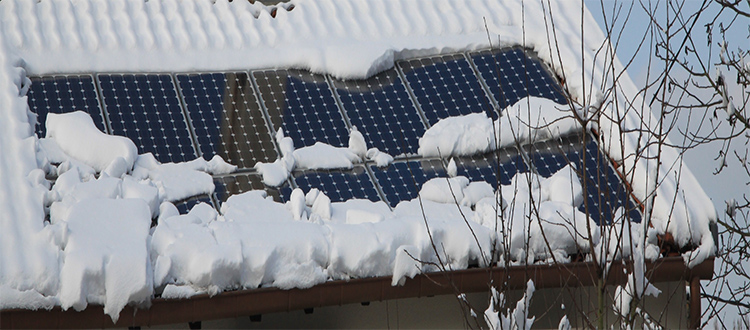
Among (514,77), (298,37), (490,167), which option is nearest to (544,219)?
(490,167)

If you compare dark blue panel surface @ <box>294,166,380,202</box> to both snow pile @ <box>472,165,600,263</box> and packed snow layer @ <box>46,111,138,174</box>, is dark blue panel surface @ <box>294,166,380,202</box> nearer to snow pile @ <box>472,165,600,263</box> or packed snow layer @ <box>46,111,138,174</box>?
snow pile @ <box>472,165,600,263</box>

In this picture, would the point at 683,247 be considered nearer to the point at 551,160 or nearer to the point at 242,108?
the point at 551,160

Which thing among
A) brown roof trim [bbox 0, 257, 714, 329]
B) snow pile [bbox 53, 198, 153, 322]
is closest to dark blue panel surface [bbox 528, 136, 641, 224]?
brown roof trim [bbox 0, 257, 714, 329]

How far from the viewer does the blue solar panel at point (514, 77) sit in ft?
28.8

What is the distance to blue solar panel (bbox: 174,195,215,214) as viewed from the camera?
700 centimetres

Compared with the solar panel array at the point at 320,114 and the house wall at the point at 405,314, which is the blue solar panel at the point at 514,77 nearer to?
the solar panel array at the point at 320,114

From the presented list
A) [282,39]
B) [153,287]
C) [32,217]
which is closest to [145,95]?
[282,39]

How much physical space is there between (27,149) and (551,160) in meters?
4.79

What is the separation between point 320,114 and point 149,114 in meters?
1.67

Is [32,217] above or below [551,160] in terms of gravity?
below

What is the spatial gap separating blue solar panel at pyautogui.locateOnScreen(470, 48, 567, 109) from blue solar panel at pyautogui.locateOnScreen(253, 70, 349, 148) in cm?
172

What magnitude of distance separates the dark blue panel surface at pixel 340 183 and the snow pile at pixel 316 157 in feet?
0.28

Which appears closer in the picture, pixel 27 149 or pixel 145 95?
pixel 27 149

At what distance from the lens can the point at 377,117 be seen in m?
8.52
